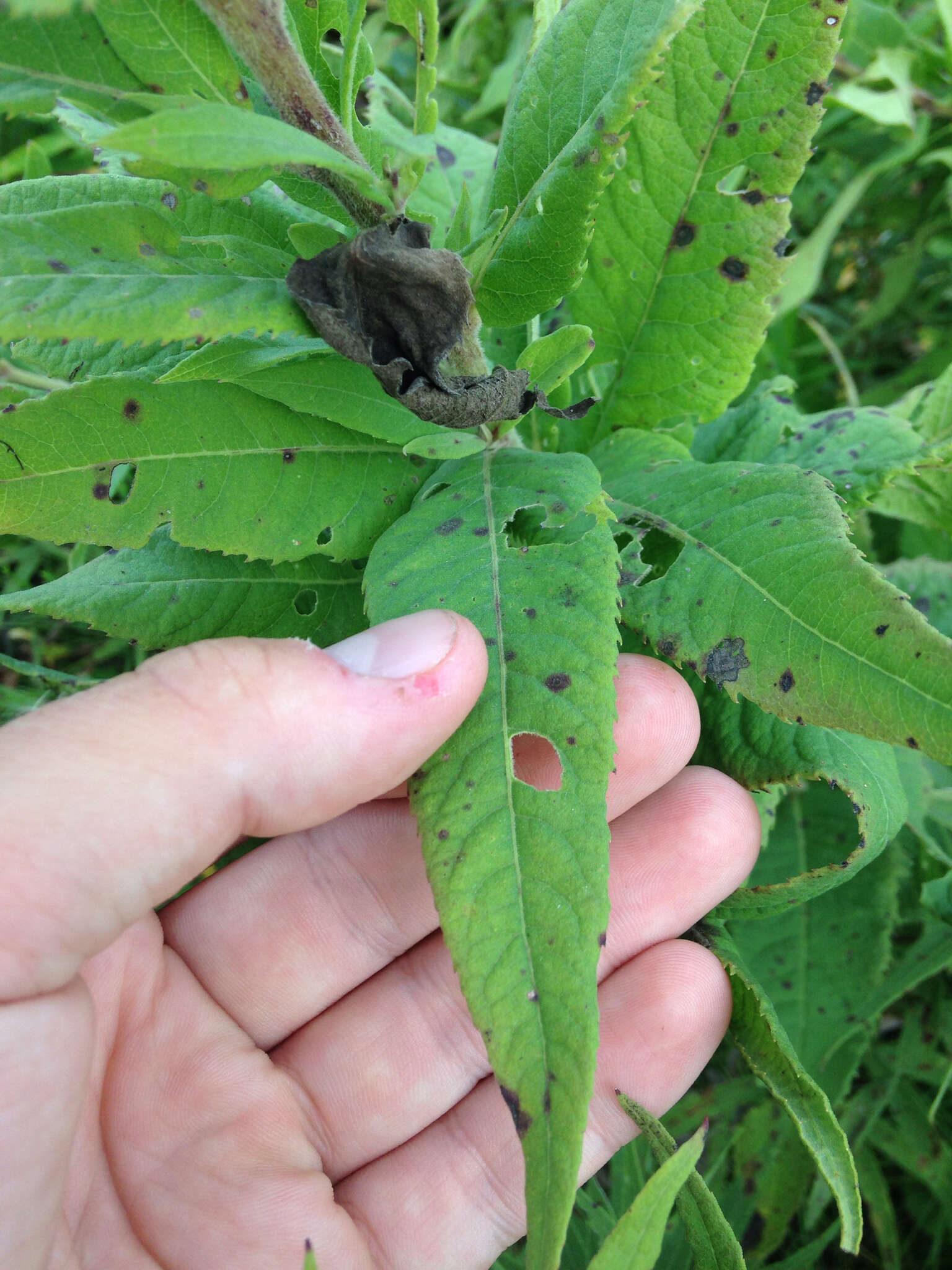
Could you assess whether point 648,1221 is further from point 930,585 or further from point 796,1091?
point 930,585

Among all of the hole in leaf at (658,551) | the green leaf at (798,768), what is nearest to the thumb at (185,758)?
the hole in leaf at (658,551)

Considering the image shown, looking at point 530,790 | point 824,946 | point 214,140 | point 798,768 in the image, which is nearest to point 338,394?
point 214,140

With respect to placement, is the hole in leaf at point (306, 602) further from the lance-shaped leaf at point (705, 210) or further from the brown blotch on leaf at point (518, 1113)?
the brown blotch on leaf at point (518, 1113)

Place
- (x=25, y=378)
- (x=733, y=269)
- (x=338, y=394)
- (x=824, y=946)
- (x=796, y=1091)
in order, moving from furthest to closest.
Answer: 1. (x=25, y=378)
2. (x=824, y=946)
3. (x=733, y=269)
4. (x=796, y=1091)
5. (x=338, y=394)

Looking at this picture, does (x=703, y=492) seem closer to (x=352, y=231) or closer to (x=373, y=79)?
(x=352, y=231)

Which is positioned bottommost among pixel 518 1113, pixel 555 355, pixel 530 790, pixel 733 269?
pixel 518 1113

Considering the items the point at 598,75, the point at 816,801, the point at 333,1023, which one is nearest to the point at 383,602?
the point at 598,75

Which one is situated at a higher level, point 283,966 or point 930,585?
point 930,585
